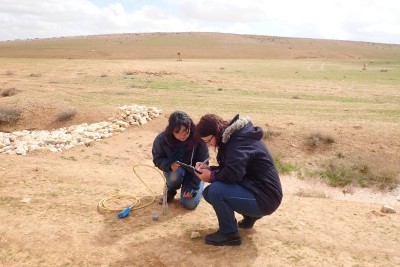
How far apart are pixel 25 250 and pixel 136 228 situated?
115 centimetres

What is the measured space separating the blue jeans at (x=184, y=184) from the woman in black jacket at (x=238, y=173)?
0.91 metres

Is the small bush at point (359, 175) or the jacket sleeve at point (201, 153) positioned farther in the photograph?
the small bush at point (359, 175)

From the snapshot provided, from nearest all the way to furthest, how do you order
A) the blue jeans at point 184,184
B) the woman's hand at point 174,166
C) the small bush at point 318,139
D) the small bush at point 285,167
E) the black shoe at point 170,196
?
the woman's hand at point 174,166 < the blue jeans at point 184,184 < the black shoe at point 170,196 < the small bush at point 285,167 < the small bush at point 318,139

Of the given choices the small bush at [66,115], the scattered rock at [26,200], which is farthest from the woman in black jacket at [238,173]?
the small bush at [66,115]

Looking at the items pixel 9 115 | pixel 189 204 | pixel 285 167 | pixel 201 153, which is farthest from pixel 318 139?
pixel 9 115

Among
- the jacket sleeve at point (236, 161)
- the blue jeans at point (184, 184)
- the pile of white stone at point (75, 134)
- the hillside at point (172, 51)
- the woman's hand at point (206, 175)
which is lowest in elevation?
the pile of white stone at point (75, 134)

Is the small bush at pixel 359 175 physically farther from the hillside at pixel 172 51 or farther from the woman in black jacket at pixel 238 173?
the hillside at pixel 172 51

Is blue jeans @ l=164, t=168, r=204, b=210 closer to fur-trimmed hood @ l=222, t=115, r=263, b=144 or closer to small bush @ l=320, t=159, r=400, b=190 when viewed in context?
fur-trimmed hood @ l=222, t=115, r=263, b=144

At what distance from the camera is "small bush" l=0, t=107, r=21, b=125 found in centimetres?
1178

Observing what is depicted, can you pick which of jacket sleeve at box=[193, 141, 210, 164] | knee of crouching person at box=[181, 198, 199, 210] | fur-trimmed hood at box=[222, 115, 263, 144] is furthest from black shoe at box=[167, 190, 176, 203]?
fur-trimmed hood at box=[222, 115, 263, 144]

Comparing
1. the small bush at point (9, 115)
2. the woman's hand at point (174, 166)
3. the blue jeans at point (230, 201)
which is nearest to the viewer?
the blue jeans at point (230, 201)

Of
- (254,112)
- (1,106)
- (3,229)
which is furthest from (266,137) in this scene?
(1,106)

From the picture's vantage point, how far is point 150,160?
9211mm

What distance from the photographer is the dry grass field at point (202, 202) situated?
12.8 feet
